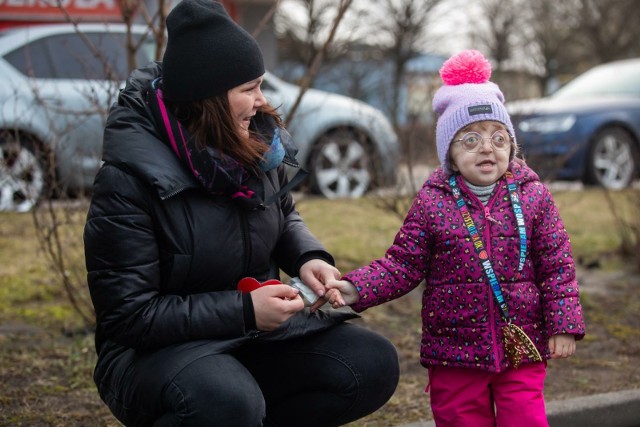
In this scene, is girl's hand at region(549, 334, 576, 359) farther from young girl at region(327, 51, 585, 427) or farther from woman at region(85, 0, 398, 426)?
woman at region(85, 0, 398, 426)

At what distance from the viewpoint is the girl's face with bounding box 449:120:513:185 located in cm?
278

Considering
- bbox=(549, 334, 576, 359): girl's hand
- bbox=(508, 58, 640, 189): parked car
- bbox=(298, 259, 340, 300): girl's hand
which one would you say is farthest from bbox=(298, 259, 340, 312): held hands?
bbox=(508, 58, 640, 189): parked car

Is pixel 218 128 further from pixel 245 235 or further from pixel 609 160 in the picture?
pixel 609 160

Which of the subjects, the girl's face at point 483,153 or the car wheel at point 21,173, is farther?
the car wheel at point 21,173

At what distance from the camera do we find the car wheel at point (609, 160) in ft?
30.8

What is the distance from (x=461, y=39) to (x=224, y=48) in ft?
66.2

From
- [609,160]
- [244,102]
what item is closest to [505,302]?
[244,102]

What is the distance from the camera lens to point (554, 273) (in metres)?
2.73

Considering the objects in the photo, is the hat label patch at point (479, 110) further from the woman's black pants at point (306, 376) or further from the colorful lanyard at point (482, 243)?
the woman's black pants at point (306, 376)

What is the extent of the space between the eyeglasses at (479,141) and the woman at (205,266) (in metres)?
0.54

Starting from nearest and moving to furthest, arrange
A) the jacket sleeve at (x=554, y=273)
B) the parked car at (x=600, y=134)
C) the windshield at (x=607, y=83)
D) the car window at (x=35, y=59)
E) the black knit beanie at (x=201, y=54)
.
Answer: the black knit beanie at (x=201, y=54) < the jacket sleeve at (x=554, y=273) < the car window at (x=35, y=59) < the parked car at (x=600, y=134) < the windshield at (x=607, y=83)

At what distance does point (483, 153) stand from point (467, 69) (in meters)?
0.29

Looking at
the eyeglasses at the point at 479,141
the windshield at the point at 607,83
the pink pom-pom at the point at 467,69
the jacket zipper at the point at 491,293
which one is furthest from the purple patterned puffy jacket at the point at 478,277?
the windshield at the point at 607,83

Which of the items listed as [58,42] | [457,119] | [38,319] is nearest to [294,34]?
[58,42]
